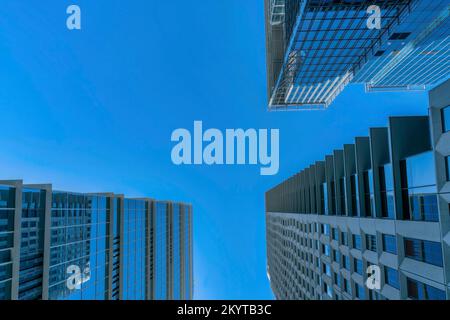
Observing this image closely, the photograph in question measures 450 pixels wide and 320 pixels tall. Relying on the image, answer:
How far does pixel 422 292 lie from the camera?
1452 centimetres

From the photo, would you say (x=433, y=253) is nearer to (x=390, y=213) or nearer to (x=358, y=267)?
(x=390, y=213)

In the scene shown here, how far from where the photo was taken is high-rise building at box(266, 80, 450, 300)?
43.9 feet

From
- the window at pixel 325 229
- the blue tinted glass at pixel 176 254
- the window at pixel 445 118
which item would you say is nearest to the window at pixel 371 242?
the window at pixel 325 229

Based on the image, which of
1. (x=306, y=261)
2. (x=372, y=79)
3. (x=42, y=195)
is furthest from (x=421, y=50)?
(x=42, y=195)

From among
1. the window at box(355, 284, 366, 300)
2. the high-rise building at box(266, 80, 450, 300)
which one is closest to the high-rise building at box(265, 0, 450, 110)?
the high-rise building at box(266, 80, 450, 300)

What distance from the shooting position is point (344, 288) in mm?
25172

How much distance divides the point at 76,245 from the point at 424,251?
23486 mm

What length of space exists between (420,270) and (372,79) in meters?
58.6

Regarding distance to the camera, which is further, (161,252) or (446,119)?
(161,252)

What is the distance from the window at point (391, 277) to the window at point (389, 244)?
1.12 m

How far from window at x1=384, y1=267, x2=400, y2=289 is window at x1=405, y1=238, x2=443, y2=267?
2.03 meters

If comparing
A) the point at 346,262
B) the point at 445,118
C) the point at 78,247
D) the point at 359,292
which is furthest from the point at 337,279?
the point at 78,247

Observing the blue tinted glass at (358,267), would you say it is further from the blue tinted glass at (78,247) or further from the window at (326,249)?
the blue tinted glass at (78,247)

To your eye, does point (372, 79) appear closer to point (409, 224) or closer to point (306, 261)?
point (306, 261)
